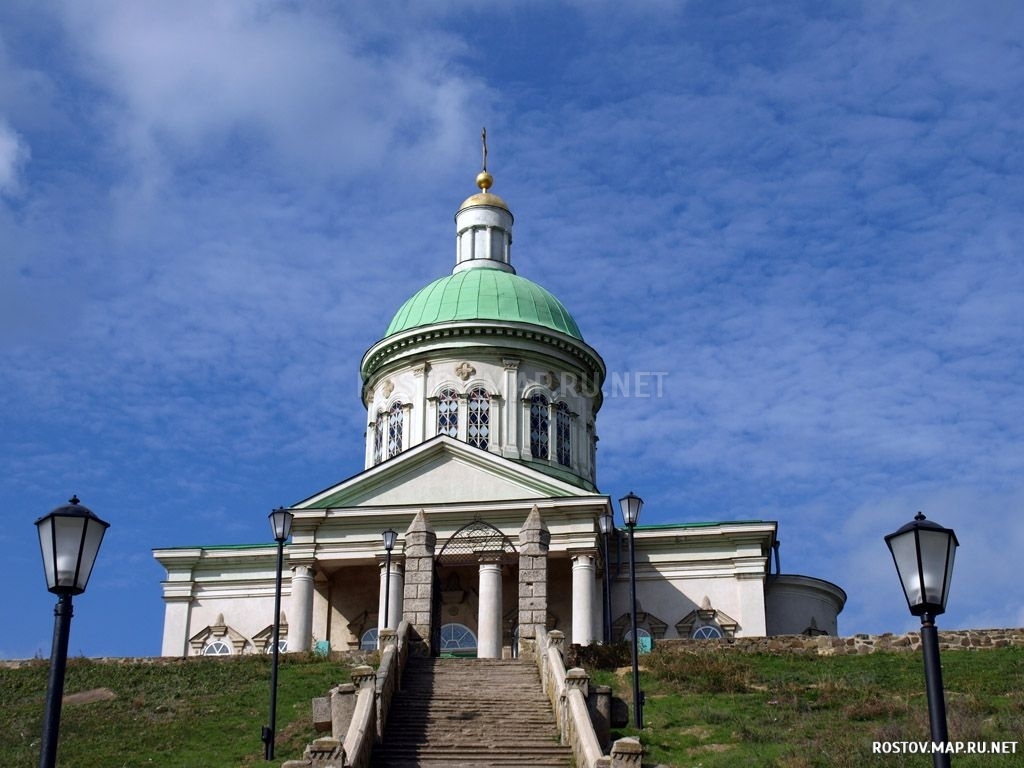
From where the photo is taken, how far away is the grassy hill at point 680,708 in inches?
814

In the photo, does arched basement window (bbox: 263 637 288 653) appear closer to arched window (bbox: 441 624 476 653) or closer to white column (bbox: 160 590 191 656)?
white column (bbox: 160 590 191 656)

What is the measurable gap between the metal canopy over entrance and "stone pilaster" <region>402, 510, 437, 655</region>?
4.57m

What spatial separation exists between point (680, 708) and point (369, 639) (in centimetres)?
1521

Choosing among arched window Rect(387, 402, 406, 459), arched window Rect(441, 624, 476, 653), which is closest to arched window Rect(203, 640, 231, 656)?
arched window Rect(441, 624, 476, 653)

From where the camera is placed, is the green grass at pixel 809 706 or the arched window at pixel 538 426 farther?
the arched window at pixel 538 426

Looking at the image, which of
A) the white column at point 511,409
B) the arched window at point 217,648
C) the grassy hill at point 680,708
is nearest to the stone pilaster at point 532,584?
the grassy hill at point 680,708

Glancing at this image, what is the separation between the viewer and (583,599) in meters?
34.9

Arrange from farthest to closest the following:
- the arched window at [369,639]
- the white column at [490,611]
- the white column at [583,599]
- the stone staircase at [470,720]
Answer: the arched window at [369,639] → the white column at [583,599] → the white column at [490,611] → the stone staircase at [470,720]

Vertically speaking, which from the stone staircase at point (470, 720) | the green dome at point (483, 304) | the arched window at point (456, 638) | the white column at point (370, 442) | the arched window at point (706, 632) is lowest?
the stone staircase at point (470, 720)

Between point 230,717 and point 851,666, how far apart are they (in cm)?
1217

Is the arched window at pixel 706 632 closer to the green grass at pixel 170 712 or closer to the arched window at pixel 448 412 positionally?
the arched window at pixel 448 412

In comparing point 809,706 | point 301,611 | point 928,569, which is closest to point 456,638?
point 301,611

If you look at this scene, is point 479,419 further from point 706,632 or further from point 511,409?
point 706,632

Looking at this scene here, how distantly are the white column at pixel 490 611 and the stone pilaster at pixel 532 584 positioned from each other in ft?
11.7
